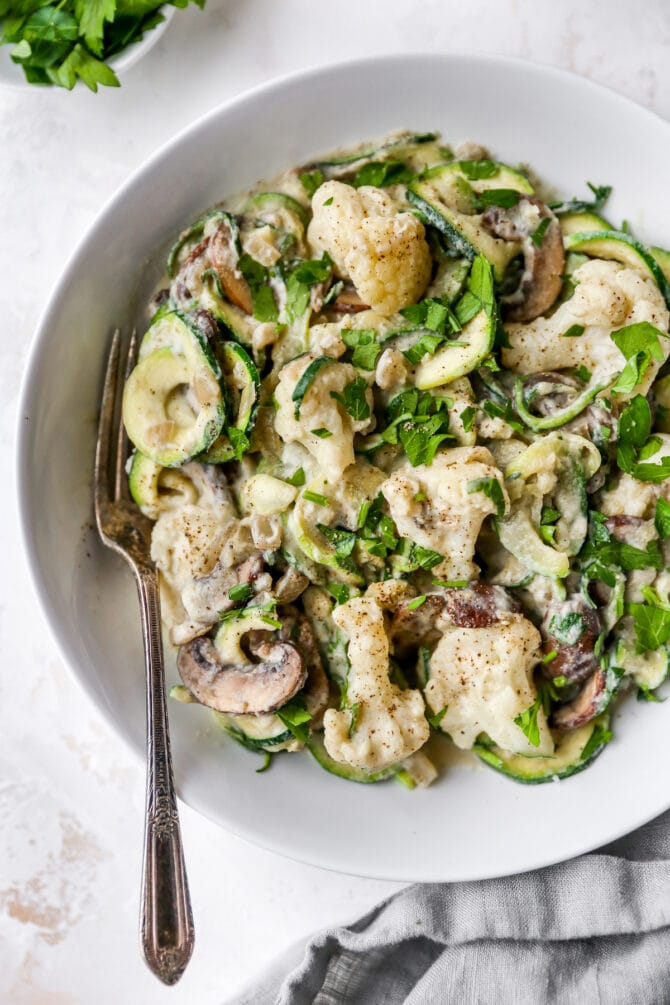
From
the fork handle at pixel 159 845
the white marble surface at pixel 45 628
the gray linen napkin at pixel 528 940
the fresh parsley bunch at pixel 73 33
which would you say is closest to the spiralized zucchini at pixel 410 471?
the fork handle at pixel 159 845

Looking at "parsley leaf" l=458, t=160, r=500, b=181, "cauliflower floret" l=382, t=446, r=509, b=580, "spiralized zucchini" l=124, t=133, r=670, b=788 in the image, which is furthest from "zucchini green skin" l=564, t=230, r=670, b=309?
"cauliflower floret" l=382, t=446, r=509, b=580

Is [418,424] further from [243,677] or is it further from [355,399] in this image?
[243,677]

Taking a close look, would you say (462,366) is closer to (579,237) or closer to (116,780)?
(579,237)

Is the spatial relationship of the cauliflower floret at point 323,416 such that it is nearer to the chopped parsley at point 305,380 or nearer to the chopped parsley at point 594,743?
the chopped parsley at point 305,380

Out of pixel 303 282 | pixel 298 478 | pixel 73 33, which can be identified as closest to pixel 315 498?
pixel 298 478

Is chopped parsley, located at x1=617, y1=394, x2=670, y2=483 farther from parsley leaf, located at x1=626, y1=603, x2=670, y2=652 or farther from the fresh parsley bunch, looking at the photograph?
the fresh parsley bunch

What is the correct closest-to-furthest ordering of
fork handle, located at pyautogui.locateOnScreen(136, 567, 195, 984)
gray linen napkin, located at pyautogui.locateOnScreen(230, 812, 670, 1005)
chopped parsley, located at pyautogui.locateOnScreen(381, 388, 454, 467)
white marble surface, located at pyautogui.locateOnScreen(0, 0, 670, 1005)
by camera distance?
fork handle, located at pyautogui.locateOnScreen(136, 567, 195, 984) → chopped parsley, located at pyautogui.locateOnScreen(381, 388, 454, 467) → gray linen napkin, located at pyautogui.locateOnScreen(230, 812, 670, 1005) → white marble surface, located at pyautogui.locateOnScreen(0, 0, 670, 1005)
